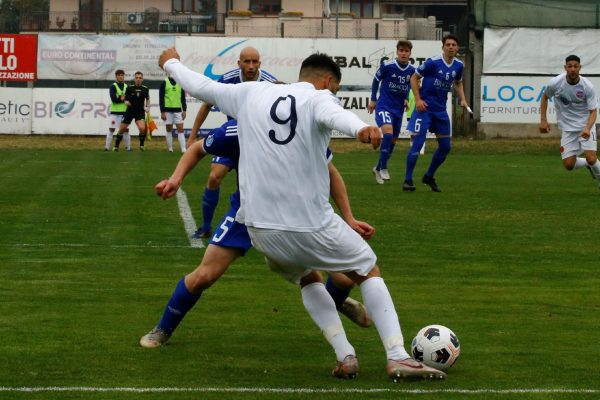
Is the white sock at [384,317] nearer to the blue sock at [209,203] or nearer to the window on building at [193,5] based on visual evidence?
the blue sock at [209,203]

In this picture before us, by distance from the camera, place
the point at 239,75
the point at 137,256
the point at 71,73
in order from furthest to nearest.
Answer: the point at 71,73
the point at 137,256
the point at 239,75

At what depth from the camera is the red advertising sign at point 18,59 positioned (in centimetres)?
4434

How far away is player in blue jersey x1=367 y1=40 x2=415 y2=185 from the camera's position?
21.4 meters

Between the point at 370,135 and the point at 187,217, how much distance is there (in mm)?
10137

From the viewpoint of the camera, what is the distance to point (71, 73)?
45812mm

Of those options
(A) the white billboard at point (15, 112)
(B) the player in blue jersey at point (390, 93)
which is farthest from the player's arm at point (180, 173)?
(A) the white billboard at point (15, 112)

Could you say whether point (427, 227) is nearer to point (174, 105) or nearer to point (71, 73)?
point (174, 105)

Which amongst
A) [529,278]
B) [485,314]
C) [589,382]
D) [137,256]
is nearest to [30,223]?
[137,256]

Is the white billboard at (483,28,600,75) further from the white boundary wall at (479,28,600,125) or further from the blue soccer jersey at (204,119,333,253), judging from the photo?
the blue soccer jersey at (204,119,333,253)

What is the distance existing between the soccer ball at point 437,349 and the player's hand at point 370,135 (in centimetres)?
154

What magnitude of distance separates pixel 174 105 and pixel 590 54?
13.8m

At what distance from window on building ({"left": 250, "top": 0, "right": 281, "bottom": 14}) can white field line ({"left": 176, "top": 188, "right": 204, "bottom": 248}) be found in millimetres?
59258

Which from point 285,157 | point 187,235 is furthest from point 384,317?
point 187,235

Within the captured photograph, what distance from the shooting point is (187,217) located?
1611 cm
